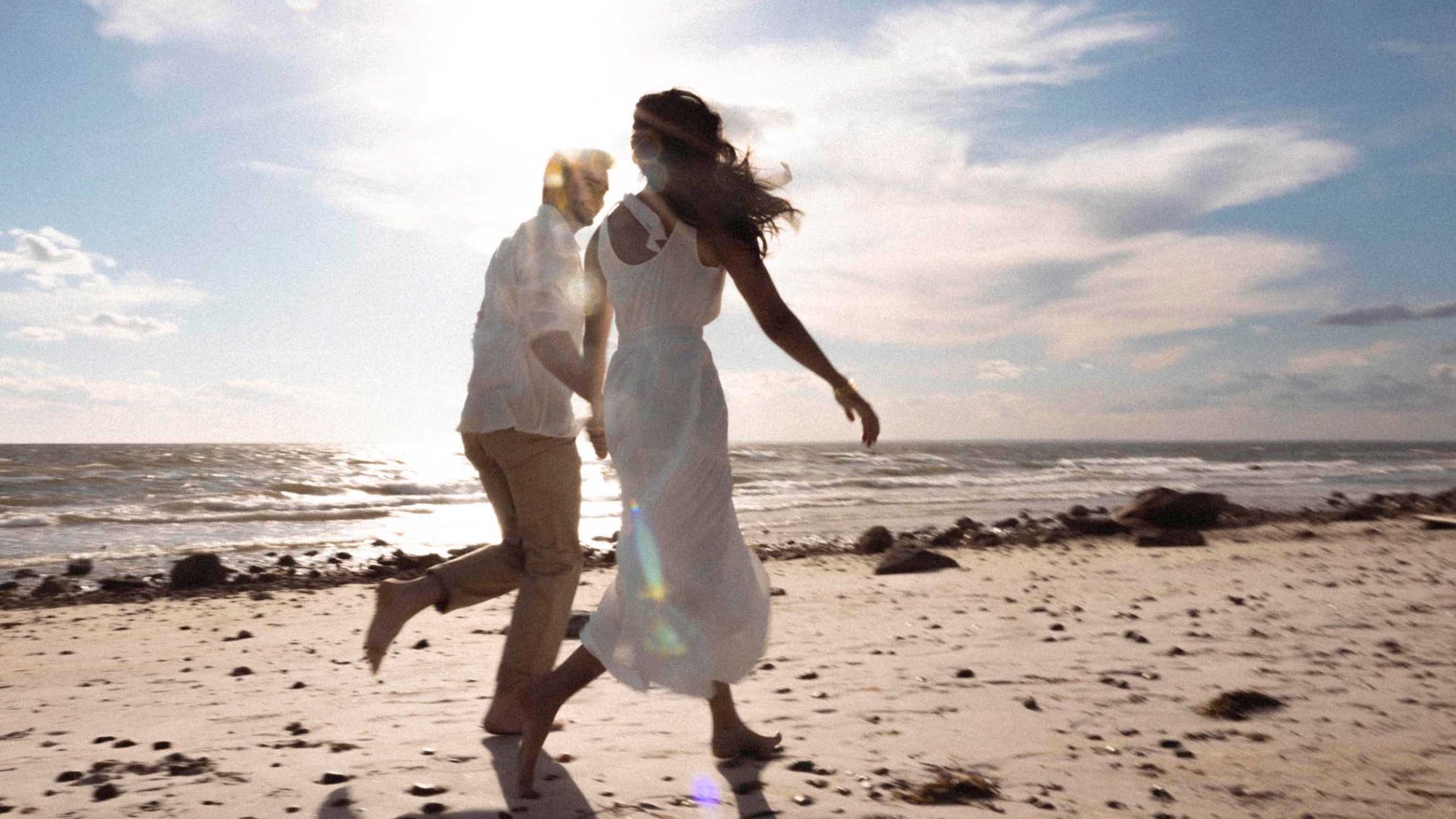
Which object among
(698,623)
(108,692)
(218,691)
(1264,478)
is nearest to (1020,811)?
(698,623)

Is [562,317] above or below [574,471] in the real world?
Result: above

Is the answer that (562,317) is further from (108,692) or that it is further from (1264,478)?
(1264,478)

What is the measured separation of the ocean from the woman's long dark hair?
3786 millimetres

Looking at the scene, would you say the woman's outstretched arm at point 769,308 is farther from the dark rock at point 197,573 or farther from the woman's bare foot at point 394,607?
the dark rock at point 197,573

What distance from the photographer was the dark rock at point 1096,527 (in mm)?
11664

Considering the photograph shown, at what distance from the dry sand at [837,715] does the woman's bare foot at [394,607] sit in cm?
28

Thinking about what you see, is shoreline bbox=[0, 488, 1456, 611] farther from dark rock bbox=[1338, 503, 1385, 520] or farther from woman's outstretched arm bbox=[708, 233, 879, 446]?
woman's outstretched arm bbox=[708, 233, 879, 446]

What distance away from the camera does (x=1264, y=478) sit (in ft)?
95.1

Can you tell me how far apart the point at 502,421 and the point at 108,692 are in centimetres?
239

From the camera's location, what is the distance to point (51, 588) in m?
7.71

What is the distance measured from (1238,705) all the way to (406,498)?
18875 millimetres

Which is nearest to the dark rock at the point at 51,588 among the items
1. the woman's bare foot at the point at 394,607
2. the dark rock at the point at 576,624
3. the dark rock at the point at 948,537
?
the dark rock at the point at 576,624

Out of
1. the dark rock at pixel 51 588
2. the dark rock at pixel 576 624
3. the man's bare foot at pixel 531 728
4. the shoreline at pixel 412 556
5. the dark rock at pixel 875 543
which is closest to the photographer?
the man's bare foot at pixel 531 728

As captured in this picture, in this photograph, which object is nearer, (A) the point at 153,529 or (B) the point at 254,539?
(B) the point at 254,539
